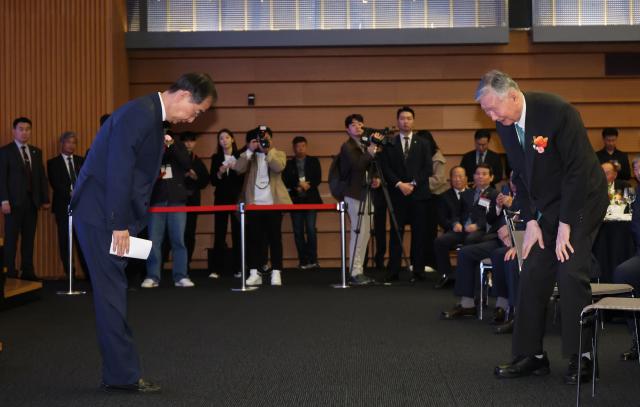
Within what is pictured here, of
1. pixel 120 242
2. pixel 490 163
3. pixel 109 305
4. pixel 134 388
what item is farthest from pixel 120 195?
pixel 490 163

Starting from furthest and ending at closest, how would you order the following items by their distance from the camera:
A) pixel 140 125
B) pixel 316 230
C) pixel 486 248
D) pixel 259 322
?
pixel 316 230
pixel 486 248
pixel 259 322
pixel 140 125

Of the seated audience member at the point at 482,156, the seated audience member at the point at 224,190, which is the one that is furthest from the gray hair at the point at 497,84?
the seated audience member at the point at 482,156

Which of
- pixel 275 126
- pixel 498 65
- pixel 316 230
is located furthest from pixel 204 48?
pixel 498 65

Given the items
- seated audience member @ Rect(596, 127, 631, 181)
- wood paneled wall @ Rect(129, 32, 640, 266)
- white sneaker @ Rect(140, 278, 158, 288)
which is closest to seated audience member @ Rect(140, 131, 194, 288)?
white sneaker @ Rect(140, 278, 158, 288)

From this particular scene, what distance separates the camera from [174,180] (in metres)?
8.02

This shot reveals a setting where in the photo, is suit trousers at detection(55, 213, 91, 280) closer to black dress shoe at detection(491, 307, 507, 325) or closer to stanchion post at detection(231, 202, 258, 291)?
stanchion post at detection(231, 202, 258, 291)

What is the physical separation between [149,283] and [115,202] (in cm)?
463

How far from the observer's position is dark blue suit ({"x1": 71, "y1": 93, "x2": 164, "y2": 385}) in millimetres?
3564

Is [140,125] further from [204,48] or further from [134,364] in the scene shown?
[204,48]

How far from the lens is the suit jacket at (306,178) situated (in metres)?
9.62

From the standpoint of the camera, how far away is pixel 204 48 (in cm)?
1011

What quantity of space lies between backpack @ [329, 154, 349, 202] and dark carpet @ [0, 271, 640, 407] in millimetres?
1171

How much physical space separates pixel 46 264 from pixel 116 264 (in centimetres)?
594

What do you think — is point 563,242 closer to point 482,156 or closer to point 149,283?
point 149,283
